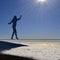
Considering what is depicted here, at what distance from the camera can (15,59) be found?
4.59m

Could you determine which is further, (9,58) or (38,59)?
(9,58)

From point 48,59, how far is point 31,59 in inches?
16.0

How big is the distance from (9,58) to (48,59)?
103 centimetres

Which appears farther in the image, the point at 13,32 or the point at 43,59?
the point at 13,32

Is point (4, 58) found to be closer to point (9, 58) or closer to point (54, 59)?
point (9, 58)

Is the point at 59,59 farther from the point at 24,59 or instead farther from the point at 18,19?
the point at 18,19

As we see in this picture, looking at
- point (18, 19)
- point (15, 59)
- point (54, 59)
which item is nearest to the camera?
point (54, 59)

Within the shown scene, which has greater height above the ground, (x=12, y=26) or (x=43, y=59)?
(x=12, y=26)

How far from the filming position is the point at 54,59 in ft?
14.0

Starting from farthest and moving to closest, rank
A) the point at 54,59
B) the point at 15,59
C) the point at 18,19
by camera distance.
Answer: the point at 18,19 < the point at 15,59 < the point at 54,59

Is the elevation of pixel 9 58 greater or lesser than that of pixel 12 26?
lesser

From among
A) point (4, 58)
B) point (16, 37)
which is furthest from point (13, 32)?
point (4, 58)

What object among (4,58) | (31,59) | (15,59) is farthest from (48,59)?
(4,58)

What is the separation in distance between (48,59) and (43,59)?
0.11 m
